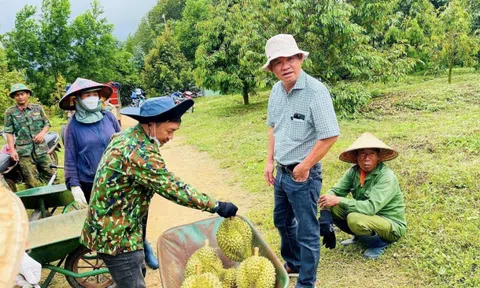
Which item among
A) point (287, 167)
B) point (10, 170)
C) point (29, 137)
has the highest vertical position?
point (287, 167)

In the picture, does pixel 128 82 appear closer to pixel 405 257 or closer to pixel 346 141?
pixel 346 141

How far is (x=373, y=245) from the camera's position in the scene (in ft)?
11.3

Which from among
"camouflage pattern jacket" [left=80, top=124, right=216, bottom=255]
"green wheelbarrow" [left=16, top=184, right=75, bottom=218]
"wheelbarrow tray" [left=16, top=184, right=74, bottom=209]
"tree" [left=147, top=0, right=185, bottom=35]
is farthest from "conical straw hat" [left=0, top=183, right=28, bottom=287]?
"tree" [left=147, top=0, right=185, bottom=35]

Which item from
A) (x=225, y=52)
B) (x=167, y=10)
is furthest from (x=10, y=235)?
(x=167, y=10)

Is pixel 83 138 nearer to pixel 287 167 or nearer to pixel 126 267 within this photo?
pixel 126 267

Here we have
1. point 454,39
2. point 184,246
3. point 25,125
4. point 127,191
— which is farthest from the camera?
point 454,39

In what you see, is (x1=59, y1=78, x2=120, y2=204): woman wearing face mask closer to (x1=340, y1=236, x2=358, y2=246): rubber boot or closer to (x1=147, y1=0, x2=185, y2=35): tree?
(x1=340, y1=236, x2=358, y2=246): rubber boot

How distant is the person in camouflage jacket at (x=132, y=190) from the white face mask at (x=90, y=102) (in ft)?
4.31

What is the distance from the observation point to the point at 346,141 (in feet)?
24.2

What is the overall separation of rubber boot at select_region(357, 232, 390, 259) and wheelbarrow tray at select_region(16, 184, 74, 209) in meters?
3.26

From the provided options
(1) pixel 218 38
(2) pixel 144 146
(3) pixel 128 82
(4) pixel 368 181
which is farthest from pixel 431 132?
(3) pixel 128 82

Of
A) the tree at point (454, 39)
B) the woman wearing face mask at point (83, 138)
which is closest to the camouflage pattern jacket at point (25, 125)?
the woman wearing face mask at point (83, 138)

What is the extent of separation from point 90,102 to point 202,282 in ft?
6.71

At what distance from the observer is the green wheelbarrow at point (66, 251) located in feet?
9.61
